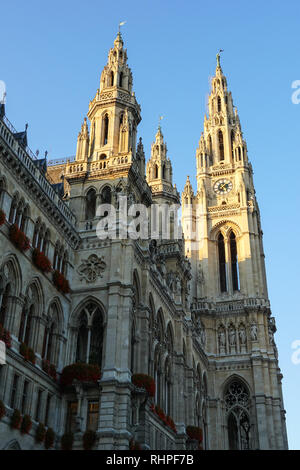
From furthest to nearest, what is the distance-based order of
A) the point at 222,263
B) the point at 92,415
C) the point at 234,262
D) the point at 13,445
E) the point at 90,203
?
the point at 222,263 → the point at 234,262 → the point at 90,203 → the point at 92,415 → the point at 13,445

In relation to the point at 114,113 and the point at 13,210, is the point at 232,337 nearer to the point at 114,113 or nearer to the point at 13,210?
the point at 114,113

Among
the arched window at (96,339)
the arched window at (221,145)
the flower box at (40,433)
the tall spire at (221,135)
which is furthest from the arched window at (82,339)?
the arched window at (221,145)

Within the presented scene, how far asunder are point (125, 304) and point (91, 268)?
425 cm

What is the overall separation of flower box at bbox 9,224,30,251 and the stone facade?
7.3 inches

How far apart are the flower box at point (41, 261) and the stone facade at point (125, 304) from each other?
0.39 ft

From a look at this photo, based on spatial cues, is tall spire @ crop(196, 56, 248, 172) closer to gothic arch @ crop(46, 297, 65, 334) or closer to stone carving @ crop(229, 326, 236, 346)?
stone carving @ crop(229, 326, 236, 346)

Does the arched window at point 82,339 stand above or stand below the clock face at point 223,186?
below

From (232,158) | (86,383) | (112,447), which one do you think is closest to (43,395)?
(86,383)

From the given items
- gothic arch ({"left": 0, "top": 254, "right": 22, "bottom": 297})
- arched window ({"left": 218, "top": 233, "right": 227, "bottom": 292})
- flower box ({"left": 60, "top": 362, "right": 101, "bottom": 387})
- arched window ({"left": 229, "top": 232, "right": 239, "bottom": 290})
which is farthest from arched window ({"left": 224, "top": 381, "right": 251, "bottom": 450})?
gothic arch ({"left": 0, "top": 254, "right": 22, "bottom": 297})

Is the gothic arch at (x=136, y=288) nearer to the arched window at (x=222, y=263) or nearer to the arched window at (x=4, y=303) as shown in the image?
the arched window at (x=4, y=303)

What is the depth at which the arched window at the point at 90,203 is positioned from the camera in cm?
4803

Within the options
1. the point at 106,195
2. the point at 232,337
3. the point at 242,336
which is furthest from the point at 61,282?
the point at 242,336

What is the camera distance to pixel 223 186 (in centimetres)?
8331

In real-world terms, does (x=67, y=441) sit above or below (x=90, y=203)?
below
